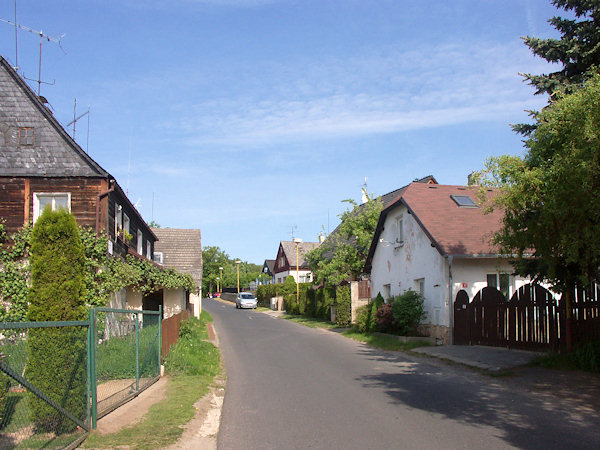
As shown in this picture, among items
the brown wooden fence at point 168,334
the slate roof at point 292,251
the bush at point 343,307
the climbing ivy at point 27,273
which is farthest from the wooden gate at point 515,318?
the slate roof at point 292,251

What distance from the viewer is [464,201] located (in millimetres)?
23406

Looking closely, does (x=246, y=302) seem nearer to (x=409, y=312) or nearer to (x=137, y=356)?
(x=409, y=312)

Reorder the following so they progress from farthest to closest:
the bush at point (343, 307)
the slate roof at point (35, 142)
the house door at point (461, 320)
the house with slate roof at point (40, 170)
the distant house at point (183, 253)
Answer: the distant house at point (183, 253), the bush at point (343, 307), the slate roof at point (35, 142), the house with slate roof at point (40, 170), the house door at point (461, 320)

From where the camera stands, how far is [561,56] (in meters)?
12.7

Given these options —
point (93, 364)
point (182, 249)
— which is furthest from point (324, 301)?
point (93, 364)

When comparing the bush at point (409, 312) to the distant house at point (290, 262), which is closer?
the bush at point (409, 312)

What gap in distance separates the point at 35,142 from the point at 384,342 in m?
14.3

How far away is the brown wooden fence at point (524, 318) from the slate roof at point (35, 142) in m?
13.1

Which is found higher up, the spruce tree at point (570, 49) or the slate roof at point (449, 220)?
the spruce tree at point (570, 49)

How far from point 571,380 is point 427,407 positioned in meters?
3.94

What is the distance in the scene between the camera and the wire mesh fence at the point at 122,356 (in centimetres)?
862

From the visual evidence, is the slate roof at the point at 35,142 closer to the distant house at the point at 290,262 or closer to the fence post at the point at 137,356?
the fence post at the point at 137,356

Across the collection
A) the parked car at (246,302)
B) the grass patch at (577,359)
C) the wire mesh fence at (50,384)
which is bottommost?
the parked car at (246,302)

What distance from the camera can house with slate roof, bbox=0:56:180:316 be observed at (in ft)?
62.6
